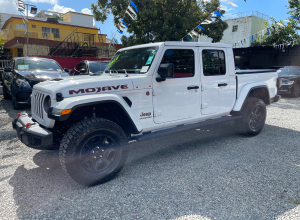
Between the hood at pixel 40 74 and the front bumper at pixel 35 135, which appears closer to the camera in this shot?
the front bumper at pixel 35 135

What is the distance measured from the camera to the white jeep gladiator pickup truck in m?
3.04

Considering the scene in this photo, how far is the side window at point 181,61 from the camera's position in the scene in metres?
3.90

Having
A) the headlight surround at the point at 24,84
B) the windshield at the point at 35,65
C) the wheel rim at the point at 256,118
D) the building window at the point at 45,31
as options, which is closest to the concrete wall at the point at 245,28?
the building window at the point at 45,31

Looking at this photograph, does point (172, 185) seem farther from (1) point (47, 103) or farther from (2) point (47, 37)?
(2) point (47, 37)

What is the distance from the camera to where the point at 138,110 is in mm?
3508

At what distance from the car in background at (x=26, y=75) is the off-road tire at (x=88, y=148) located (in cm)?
381

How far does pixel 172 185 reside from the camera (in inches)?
126

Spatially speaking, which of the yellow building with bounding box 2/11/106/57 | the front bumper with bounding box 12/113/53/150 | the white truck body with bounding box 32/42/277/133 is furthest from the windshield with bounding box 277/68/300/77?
the yellow building with bounding box 2/11/106/57

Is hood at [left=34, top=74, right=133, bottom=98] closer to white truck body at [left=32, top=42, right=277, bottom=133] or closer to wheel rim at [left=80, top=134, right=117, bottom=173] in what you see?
white truck body at [left=32, top=42, right=277, bottom=133]

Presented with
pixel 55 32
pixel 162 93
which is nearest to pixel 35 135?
pixel 162 93

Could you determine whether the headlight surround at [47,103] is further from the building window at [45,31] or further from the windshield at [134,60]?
the building window at [45,31]

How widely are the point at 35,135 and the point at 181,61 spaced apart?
2.46 meters

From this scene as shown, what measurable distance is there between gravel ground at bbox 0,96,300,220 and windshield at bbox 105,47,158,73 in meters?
1.53

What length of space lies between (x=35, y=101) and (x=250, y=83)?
13.4 feet
